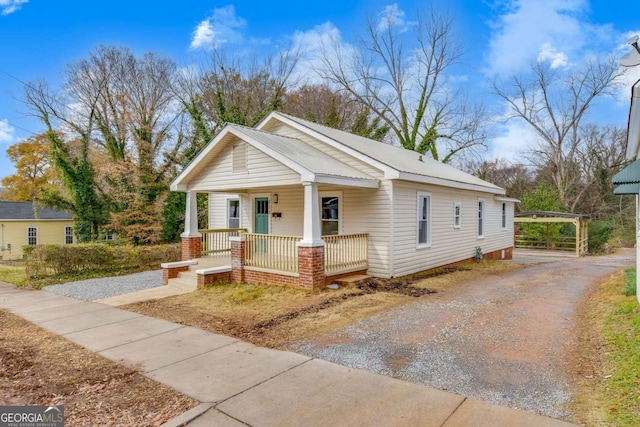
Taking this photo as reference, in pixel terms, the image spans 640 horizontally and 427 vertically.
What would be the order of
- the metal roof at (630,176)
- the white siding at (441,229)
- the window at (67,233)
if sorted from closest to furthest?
the metal roof at (630,176)
the white siding at (441,229)
the window at (67,233)

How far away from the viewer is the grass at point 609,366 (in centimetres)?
347

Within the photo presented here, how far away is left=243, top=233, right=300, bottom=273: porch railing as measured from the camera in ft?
32.1

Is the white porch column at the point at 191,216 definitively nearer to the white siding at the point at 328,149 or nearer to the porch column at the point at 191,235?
the porch column at the point at 191,235

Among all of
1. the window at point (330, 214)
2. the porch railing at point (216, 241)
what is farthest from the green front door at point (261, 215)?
the window at point (330, 214)

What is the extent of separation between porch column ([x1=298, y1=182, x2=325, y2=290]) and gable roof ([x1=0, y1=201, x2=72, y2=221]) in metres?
24.7

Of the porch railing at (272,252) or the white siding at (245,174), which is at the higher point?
the white siding at (245,174)

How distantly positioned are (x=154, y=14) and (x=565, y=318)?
19.1 meters

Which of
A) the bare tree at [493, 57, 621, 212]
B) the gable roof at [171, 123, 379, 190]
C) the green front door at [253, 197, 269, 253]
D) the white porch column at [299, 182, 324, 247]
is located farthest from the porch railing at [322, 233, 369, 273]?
the bare tree at [493, 57, 621, 212]

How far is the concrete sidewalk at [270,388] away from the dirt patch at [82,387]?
0.18 m

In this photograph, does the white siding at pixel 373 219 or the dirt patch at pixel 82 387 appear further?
the white siding at pixel 373 219

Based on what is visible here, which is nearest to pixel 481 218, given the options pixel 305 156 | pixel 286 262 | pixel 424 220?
pixel 424 220

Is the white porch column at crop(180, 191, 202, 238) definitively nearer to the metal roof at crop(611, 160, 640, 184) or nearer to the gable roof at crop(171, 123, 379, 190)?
the gable roof at crop(171, 123, 379, 190)

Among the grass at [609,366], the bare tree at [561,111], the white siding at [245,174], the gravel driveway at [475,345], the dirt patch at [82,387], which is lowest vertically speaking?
the dirt patch at [82,387]

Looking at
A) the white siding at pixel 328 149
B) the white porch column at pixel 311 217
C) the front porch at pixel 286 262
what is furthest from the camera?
the white siding at pixel 328 149
